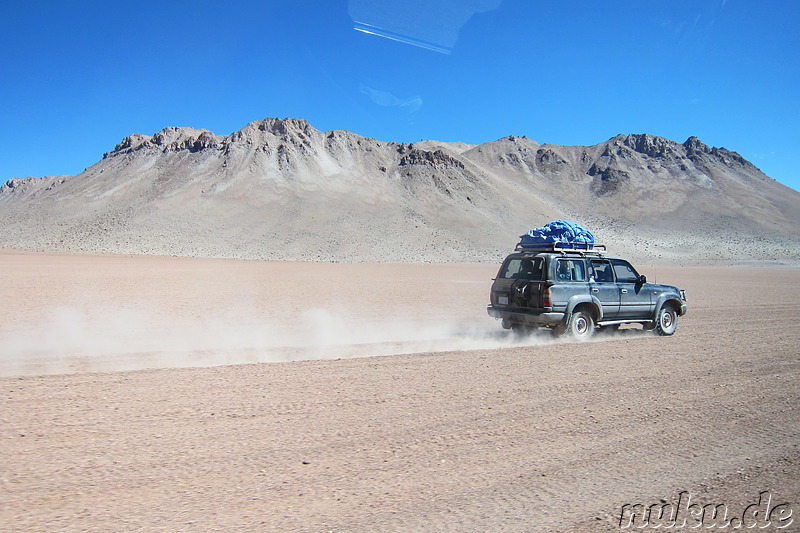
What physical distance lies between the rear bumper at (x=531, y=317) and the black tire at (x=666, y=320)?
3050 millimetres

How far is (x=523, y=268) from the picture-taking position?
12219 millimetres

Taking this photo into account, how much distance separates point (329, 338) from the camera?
41.9 feet

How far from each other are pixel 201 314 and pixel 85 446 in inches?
522

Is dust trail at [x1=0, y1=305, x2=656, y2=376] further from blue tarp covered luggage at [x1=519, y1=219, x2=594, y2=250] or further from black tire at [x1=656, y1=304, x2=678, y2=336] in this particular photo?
black tire at [x1=656, y1=304, x2=678, y2=336]

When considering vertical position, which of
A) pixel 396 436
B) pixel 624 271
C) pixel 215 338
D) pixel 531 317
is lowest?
pixel 396 436

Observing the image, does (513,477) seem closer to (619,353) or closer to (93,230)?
(619,353)

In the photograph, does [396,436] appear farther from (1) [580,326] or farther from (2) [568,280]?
(1) [580,326]

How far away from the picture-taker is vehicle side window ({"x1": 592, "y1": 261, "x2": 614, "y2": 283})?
1238 cm

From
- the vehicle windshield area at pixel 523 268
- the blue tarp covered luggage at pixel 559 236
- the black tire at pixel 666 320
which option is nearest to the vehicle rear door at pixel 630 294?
the black tire at pixel 666 320

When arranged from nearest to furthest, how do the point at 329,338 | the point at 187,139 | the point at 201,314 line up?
the point at 329,338 < the point at 201,314 < the point at 187,139

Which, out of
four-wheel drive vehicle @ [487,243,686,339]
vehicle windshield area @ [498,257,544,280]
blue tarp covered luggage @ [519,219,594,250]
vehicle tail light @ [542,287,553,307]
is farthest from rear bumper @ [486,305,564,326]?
blue tarp covered luggage @ [519,219,594,250]

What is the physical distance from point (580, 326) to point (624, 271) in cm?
207

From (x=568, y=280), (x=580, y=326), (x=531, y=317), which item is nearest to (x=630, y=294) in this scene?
(x=580, y=326)

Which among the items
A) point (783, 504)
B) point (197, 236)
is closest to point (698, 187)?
point (197, 236)
